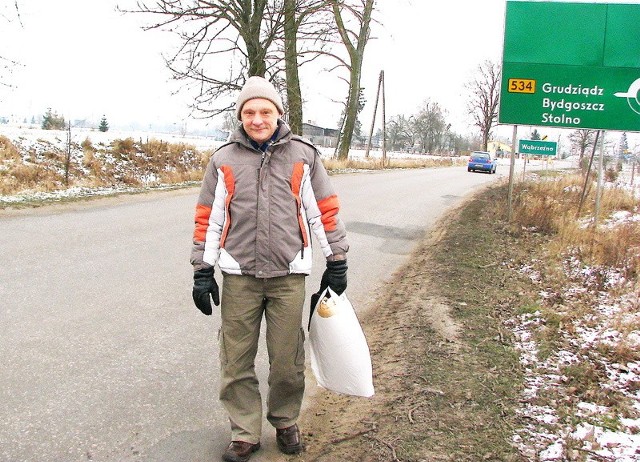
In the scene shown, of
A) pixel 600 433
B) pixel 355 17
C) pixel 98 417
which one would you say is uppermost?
pixel 355 17

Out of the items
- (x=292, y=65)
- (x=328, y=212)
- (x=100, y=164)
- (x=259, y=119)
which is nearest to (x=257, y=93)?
(x=259, y=119)

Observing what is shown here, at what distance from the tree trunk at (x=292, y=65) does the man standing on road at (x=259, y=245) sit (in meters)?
17.4

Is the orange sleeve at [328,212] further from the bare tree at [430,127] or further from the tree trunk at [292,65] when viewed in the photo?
the bare tree at [430,127]

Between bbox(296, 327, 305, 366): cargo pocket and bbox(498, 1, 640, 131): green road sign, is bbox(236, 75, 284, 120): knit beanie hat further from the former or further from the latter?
bbox(498, 1, 640, 131): green road sign

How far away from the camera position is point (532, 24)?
31.2 ft

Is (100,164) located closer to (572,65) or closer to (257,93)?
(572,65)

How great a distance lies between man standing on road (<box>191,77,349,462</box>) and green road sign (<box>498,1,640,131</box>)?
790cm

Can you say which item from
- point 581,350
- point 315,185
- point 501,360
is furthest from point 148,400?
point 581,350

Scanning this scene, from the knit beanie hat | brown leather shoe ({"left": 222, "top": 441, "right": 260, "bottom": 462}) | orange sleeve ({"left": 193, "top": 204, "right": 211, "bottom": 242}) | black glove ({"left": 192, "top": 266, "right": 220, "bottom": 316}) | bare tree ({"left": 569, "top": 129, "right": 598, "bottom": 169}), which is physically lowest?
brown leather shoe ({"left": 222, "top": 441, "right": 260, "bottom": 462})

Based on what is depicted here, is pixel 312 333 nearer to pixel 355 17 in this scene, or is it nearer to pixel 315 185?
pixel 315 185

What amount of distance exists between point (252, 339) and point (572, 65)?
853cm

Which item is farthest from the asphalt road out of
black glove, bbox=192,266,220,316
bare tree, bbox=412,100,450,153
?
bare tree, bbox=412,100,450,153

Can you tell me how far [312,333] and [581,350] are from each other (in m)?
2.21

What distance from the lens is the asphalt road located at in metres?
3.17
